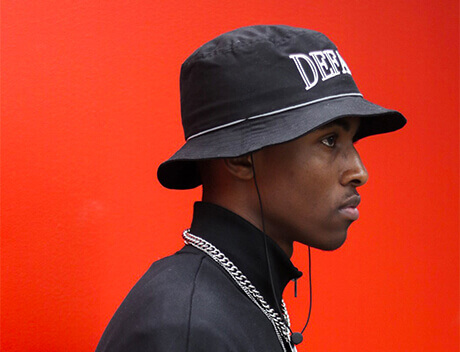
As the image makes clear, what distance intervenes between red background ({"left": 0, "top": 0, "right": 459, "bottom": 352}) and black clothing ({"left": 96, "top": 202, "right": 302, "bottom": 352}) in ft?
2.47

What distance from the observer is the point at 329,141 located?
1.00m

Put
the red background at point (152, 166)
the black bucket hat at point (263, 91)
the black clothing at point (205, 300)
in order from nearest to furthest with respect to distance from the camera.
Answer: the black clothing at point (205, 300) → the black bucket hat at point (263, 91) → the red background at point (152, 166)

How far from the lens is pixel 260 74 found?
94 centimetres

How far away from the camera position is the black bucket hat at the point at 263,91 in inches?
36.5

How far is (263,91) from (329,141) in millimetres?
145

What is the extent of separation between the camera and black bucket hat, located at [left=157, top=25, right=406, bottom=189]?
3.05 feet

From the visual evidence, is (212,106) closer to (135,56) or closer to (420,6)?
(135,56)

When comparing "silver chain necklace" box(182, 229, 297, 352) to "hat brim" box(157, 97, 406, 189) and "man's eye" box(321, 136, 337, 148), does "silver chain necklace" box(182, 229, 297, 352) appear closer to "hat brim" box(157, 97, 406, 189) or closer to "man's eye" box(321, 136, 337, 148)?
"hat brim" box(157, 97, 406, 189)

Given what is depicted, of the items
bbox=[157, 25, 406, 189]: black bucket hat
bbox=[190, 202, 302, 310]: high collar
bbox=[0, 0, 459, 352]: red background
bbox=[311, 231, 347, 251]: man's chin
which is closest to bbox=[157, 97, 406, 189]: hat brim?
bbox=[157, 25, 406, 189]: black bucket hat

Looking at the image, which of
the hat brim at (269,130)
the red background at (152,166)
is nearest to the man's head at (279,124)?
the hat brim at (269,130)

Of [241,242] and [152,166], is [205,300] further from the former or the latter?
[152,166]

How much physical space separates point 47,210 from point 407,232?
51.3 inches

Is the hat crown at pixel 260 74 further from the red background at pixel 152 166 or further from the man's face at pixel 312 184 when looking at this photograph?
the red background at pixel 152 166

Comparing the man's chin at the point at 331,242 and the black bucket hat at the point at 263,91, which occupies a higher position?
the black bucket hat at the point at 263,91
